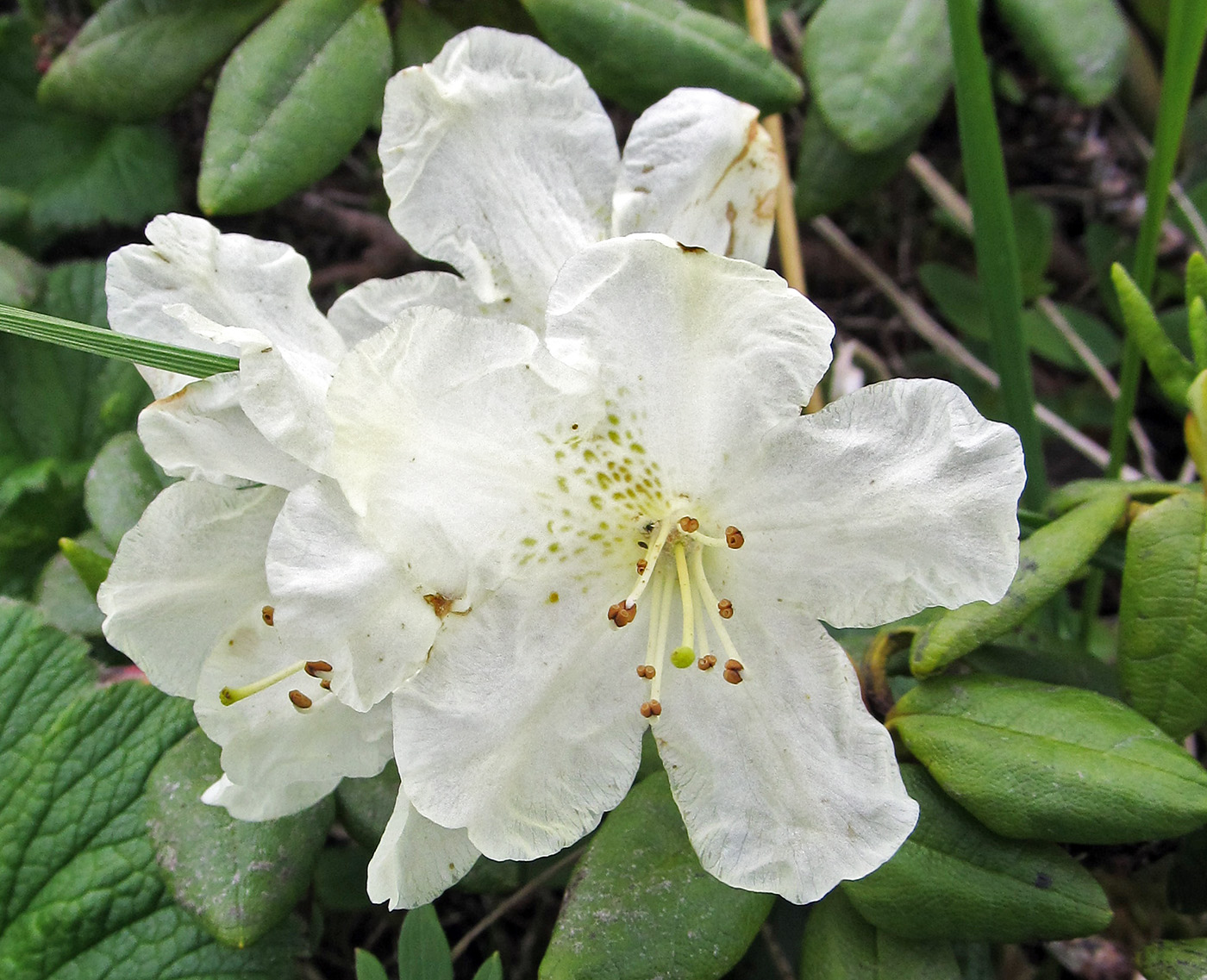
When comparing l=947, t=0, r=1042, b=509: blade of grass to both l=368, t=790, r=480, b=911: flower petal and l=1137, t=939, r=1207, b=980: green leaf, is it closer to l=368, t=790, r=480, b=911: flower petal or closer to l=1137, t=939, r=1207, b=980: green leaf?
l=1137, t=939, r=1207, b=980: green leaf

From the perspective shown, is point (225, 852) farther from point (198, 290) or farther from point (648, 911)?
point (198, 290)

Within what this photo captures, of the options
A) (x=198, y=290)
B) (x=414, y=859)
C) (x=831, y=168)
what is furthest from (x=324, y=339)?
(x=831, y=168)

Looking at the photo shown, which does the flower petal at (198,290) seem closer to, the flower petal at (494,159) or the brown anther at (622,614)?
the flower petal at (494,159)

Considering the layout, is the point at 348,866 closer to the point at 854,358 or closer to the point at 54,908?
the point at 54,908

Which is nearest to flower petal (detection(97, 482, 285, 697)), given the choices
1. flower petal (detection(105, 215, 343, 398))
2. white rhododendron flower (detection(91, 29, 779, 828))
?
white rhododendron flower (detection(91, 29, 779, 828))

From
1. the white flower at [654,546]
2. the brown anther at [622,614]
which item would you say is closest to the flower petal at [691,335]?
the white flower at [654,546]

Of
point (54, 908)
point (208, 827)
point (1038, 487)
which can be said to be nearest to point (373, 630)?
point (208, 827)
